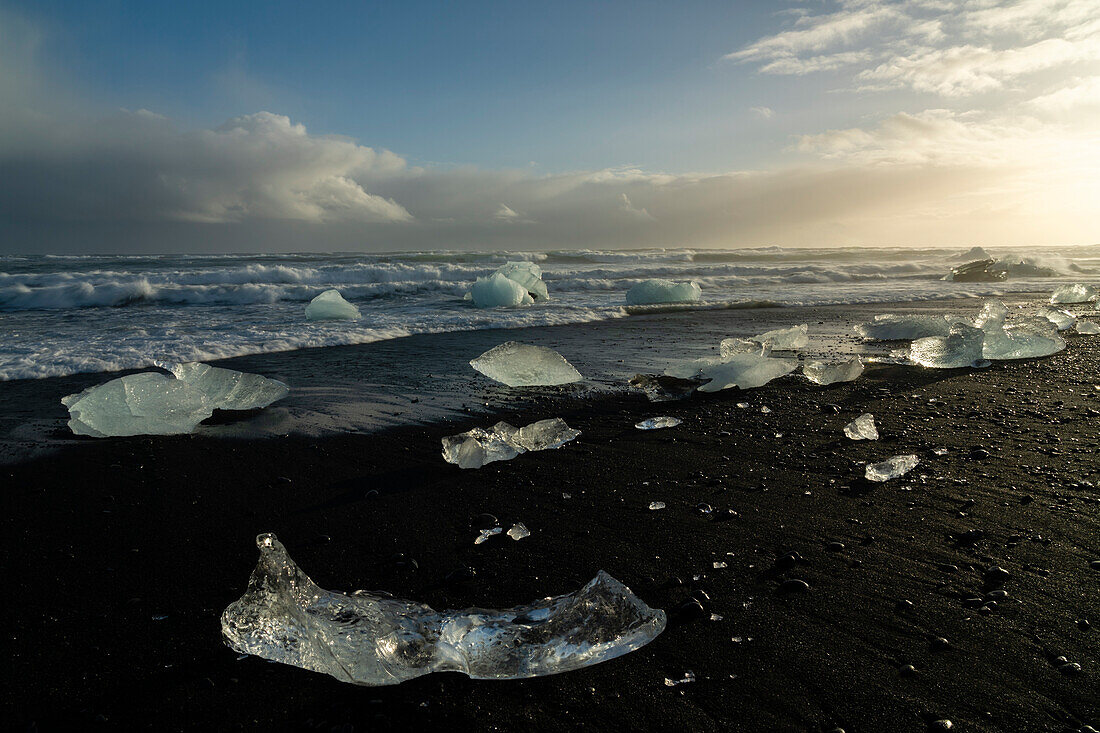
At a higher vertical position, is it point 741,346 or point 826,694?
point 741,346

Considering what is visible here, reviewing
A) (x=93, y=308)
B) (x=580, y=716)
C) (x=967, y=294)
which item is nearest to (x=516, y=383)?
(x=580, y=716)

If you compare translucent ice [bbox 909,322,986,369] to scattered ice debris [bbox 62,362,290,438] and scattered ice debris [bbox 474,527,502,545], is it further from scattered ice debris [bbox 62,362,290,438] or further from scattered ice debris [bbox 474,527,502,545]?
scattered ice debris [bbox 62,362,290,438]

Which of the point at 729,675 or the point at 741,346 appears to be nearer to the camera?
Result: the point at 729,675

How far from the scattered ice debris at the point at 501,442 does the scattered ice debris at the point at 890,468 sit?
4.94 feet

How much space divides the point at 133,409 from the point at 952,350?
20.7ft

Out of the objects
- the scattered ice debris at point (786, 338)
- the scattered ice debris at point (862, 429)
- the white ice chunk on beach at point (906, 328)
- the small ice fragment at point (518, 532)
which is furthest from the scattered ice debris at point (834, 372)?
the small ice fragment at point (518, 532)

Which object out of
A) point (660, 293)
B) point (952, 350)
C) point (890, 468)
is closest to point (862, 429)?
point (890, 468)

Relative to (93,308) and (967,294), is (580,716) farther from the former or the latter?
(967,294)

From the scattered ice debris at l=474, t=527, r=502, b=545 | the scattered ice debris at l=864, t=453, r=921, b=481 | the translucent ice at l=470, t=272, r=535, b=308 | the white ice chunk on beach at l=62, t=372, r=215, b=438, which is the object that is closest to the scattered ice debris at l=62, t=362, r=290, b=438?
the white ice chunk on beach at l=62, t=372, r=215, b=438

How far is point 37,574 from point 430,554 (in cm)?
132

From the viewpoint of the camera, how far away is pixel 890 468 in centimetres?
293

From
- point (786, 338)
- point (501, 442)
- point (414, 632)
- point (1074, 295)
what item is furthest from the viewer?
point (1074, 295)

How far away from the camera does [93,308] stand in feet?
38.7

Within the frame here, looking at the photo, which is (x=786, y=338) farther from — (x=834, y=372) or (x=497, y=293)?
(x=497, y=293)
